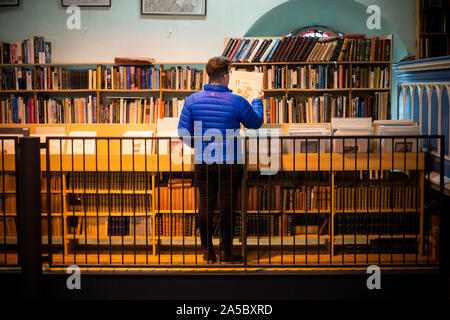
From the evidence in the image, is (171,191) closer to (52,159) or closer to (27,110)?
(52,159)

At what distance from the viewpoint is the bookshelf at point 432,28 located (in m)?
7.09

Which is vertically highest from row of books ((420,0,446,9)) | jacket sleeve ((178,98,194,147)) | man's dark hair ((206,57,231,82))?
row of books ((420,0,446,9))

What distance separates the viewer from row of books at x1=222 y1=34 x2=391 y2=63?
6.84 metres

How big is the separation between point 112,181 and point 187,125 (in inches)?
35.8

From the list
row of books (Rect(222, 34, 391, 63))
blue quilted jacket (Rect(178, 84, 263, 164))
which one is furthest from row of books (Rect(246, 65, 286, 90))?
blue quilted jacket (Rect(178, 84, 263, 164))

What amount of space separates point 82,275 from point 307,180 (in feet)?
6.16

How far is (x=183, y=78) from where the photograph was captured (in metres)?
7.05

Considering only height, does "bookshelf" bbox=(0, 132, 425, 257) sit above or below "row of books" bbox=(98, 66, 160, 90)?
below

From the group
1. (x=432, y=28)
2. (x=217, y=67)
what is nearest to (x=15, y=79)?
(x=217, y=67)

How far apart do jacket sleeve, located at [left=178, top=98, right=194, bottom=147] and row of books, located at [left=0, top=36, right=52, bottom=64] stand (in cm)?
392

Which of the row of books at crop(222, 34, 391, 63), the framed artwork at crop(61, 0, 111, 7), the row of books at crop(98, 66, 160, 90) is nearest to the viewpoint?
the row of books at crop(222, 34, 391, 63)

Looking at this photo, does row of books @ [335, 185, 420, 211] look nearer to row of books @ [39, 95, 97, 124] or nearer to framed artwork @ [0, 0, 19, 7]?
row of books @ [39, 95, 97, 124]

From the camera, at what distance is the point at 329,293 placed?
3777 mm

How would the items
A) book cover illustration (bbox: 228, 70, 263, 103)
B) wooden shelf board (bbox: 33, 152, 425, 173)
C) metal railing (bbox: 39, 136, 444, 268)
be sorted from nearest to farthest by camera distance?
1. metal railing (bbox: 39, 136, 444, 268)
2. wooden shelf board (bbox: 33, 152, 425, 173)
3. book cover illustration (bbox: 228, 70, 263, 103)
